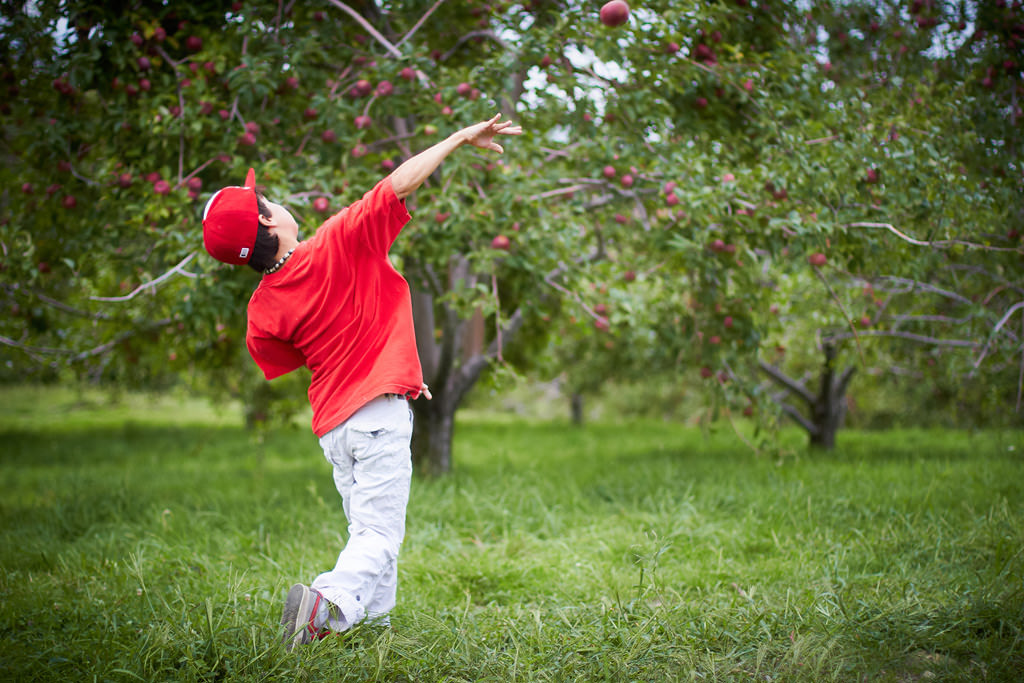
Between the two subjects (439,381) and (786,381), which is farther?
(786,381)

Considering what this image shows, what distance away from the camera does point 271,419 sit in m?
7.50

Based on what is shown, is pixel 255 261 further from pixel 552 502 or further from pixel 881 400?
pixel 881 400

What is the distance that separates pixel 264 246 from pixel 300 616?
48.3 inches

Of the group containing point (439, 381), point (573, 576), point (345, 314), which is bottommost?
point (573, 576)

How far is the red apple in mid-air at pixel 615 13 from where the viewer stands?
3.21 metres

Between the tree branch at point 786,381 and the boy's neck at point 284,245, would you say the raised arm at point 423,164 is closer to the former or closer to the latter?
the boy's neck at point 284,245

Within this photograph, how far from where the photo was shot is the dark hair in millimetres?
2418

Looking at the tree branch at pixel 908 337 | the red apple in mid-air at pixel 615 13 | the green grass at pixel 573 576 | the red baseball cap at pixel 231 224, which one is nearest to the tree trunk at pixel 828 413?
the tree branch at pixel 908 337

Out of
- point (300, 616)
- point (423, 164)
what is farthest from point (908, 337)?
point (300, 616)

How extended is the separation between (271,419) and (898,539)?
19.8ft

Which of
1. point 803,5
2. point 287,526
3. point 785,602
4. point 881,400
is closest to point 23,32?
point 287,526

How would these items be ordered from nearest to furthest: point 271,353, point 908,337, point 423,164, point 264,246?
point 423,164
point 264,246
point 271,353
point 908,337

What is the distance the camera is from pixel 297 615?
223 cm

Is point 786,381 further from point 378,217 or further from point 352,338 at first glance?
point 378,217
